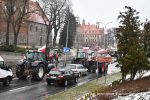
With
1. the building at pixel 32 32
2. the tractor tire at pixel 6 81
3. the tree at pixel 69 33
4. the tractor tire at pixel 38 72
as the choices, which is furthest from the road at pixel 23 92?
the tree at pixel 69 33

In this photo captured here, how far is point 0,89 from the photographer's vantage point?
89.4 ft

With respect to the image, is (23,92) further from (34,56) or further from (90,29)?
(90,29)

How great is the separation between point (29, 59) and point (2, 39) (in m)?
55.4

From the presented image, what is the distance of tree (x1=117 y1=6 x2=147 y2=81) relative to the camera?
26766 millimetres

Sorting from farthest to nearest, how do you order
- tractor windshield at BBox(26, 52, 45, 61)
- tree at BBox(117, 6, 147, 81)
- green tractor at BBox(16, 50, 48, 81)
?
tractor windshield at BBox(26, 52, 45, 61)
green tractor at BBox(16, 50, 48, 81)
tree at BBox(117, 6, 147, 81)

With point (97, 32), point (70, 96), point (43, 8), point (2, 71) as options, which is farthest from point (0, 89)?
point (97, 32)

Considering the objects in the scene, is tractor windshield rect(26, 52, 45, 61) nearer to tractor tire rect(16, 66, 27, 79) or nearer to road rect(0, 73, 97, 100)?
tractor tire rect(16, 66, 27, 79)

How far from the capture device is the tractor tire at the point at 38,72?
34.4 m

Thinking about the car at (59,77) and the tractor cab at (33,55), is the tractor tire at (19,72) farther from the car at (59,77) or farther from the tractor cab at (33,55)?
the car at (59,77)

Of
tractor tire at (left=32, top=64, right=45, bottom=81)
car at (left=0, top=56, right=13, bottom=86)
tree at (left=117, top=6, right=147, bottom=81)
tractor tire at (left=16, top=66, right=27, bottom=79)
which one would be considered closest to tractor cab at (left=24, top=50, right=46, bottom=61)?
tractor tire at (left=32, top=64, right=45, bottom=81)

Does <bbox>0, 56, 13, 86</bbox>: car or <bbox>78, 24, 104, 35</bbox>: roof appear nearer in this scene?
<bbox>0, 56, 13, 86</bbox>: car

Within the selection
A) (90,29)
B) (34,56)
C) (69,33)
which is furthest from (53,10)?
(90,29)

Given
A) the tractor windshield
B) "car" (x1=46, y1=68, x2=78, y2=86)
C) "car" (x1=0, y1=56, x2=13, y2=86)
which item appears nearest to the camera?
"car" (x1=0, y1=56, x2=13, y2=86)

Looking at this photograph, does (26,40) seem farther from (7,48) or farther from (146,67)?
(146,67)
